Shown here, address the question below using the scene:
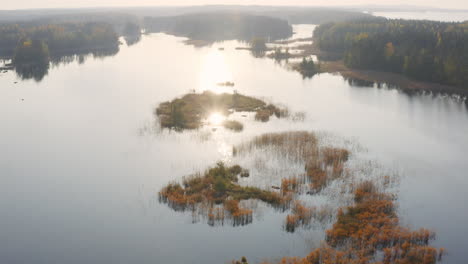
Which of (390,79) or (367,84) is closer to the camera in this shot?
(367,84)

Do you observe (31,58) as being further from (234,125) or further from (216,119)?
(234,125)

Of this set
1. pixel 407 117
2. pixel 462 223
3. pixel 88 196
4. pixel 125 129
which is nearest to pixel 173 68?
pixel 125 129

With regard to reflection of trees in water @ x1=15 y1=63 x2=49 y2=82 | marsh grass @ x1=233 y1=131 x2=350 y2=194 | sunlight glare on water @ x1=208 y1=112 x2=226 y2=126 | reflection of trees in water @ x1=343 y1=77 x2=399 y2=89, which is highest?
reflection of trees in water @ x1=343 y1=77 x2=399 y2=89

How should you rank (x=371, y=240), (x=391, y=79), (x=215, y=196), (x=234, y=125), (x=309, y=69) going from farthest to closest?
(x=309, y=69)
(x=391, y=79)
(x=234, y=125)
(x=215, y=196)
(x=371, y=240)

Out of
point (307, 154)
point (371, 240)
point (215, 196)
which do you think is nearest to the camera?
point (371, 240)

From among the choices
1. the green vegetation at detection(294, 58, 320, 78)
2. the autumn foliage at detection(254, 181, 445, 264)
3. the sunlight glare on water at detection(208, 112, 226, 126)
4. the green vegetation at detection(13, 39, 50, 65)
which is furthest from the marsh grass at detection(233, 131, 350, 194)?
the green vegetation at detection(13, 39, 50, 65)

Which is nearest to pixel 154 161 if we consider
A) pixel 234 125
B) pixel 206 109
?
pixel 234 125

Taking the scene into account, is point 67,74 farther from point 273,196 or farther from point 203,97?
point 273,196

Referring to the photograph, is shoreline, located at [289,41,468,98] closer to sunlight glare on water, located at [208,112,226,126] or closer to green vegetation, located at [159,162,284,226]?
sunlight glare on water, located at [208,112,226,126]
